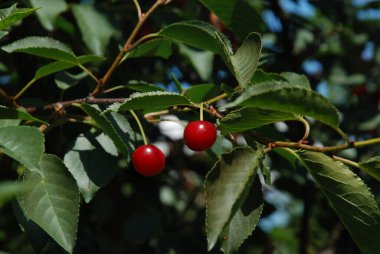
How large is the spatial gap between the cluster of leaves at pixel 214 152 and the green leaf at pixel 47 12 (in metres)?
0.21

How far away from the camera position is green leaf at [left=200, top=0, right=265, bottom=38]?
169cm

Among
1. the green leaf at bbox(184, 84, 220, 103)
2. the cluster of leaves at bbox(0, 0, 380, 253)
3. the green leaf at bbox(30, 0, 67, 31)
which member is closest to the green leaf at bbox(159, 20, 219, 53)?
the cluster of leaves at bbox(0, 0, 380, 253)

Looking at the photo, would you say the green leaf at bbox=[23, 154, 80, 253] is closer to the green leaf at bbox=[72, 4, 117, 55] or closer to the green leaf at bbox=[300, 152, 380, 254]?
the green leaf at bbox=[300, 152, 380, 254]

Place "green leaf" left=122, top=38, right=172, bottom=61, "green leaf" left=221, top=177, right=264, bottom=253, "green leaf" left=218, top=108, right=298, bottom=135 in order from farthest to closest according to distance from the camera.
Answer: "green leaf" left=122, top=38, right=172, bottom=61 → "green leaf" left=221, top=177, right=264, bottom=253 → "green leaf" left=218, top=108, right=298, bottom=135

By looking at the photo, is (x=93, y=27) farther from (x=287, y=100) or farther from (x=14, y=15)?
(x=287, y=100)

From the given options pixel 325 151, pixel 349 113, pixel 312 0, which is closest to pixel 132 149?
pixel 325 151

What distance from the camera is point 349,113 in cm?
280

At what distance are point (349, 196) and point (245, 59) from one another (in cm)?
37

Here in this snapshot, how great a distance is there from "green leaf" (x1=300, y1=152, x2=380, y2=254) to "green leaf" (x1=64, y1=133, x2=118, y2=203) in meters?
0.53

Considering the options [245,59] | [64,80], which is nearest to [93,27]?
[64,80]

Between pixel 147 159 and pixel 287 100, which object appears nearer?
pixel 287 100

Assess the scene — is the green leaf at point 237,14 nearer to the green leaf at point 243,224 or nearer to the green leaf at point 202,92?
the green leaf at point 202,92

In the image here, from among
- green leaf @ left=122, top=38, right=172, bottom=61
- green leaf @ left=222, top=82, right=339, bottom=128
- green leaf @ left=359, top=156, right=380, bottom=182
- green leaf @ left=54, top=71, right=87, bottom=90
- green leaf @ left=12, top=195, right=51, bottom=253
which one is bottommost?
green leaf @ left=12, top=195, right=51, bottom=253

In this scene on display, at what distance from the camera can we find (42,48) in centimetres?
139
